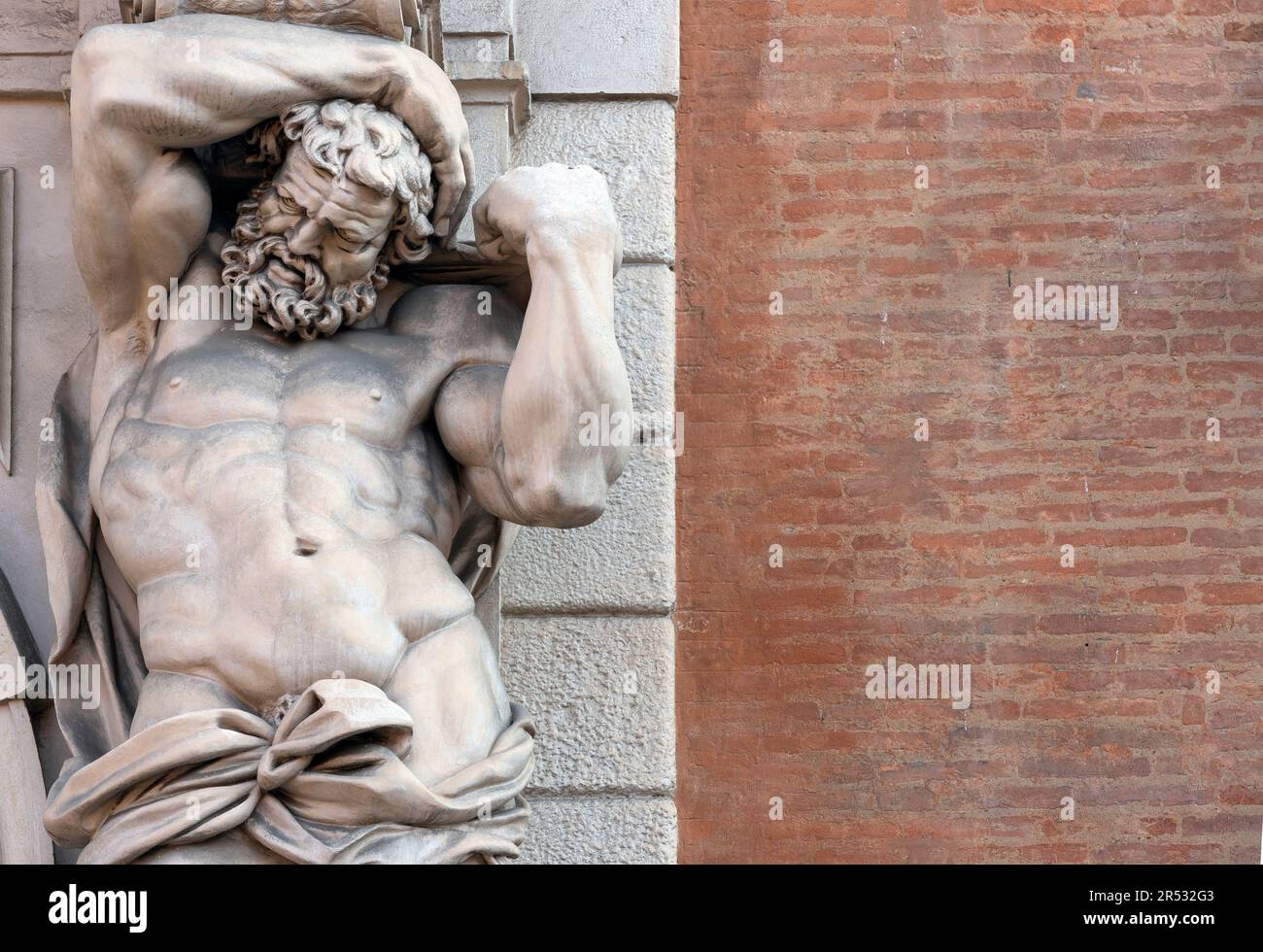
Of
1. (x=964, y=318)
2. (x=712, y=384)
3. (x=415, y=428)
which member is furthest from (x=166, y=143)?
(x=964, y=318)

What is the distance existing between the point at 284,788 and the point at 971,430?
10.1ft

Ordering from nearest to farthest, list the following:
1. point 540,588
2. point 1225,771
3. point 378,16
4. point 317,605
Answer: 1. point 317,605
2. point 378,16
3. point 540,588
4. point 1225,771

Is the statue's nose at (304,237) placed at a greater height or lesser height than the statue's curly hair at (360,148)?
lesser

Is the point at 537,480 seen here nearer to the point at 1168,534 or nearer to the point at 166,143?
the point at 166,143

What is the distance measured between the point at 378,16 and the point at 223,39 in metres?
0.24

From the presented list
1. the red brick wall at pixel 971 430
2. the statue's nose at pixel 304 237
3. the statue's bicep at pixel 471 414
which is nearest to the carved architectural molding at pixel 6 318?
the statue's nose at pixel 304 237

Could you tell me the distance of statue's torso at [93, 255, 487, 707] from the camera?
2.69m

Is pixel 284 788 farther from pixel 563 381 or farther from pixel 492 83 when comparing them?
pixel 492 83

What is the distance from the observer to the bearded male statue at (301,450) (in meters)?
2.62

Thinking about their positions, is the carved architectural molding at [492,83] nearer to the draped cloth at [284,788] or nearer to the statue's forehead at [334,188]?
the statue's forehead at [334,188]

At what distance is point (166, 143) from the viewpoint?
9.24 feet

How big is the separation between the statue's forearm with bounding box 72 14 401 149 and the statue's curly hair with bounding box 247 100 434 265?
29 mm
